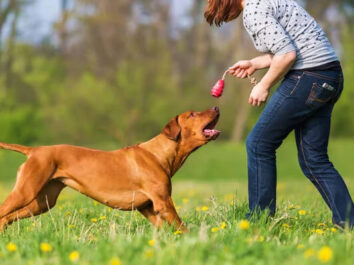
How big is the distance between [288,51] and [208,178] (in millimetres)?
15727

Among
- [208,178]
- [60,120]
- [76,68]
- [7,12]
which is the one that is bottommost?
[208,178]

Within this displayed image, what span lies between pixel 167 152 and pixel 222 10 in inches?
48.1

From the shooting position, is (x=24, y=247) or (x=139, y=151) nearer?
(x=24, y=247)

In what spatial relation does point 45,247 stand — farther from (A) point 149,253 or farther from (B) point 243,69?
(B) point 243,69

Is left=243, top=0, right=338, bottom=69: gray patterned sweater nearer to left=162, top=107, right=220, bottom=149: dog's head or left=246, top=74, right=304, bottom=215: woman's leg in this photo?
left=246, top=74, right=304, bottom=215: woman's leg

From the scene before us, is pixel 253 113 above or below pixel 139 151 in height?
below

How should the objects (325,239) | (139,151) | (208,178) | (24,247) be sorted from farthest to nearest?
1. (208,178)
2. (139,151)
3. (325,239)
4. (24,247)

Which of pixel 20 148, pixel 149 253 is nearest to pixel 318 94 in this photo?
pixel 149 253

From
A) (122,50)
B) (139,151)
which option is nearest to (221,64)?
(122,50)

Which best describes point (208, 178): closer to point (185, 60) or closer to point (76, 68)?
point (185, 60)

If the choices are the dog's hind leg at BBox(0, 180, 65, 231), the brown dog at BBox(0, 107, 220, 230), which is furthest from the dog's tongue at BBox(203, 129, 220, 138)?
the dog's hind leg at BBox(0, 180, 65, 231)

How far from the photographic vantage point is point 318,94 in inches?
166

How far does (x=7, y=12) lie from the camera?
23297 millimetres

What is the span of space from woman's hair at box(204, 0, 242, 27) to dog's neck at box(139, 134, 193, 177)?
106 centimetres
